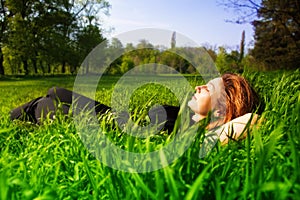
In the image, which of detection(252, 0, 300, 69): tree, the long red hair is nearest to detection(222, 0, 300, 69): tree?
detection(252, 0, 300, 69): tree

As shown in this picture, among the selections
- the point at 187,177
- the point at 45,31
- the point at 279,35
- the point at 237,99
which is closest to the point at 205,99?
the point at 237,99

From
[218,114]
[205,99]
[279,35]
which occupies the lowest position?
[218,114]

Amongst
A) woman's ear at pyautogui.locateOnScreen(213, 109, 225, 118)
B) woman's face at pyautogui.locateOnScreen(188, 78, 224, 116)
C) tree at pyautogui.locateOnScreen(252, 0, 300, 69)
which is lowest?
→ woman's ear at pyautogui.locateOnScreen(213, 109, 225, 118)

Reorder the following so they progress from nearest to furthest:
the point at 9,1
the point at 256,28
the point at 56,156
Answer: the point at 56,156 < the point at 9,1 < the point at 256,28

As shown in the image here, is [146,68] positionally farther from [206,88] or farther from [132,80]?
[206,88]

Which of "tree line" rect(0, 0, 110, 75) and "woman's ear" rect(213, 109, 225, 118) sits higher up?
"tree line" rect(0, 0, 110, 75)

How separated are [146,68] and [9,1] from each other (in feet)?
81.5

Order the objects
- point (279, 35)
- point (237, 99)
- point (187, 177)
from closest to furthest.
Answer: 1. point (187, 177)
2. point (237, 99)
3. point (279, 35)

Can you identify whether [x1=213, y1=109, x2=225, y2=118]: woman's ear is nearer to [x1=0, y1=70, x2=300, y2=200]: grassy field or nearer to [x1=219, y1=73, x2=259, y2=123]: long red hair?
[x1=219, y1=73, x2=259, y2=123]: long red hair

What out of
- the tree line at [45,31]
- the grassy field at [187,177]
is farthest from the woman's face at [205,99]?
the tree line at [45,31]

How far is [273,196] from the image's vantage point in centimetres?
104

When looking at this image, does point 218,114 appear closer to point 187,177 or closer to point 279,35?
point 187,177

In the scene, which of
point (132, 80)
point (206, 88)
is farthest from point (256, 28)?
point (206, 88)

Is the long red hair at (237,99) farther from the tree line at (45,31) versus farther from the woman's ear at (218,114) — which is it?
the tree line at (45,31)
